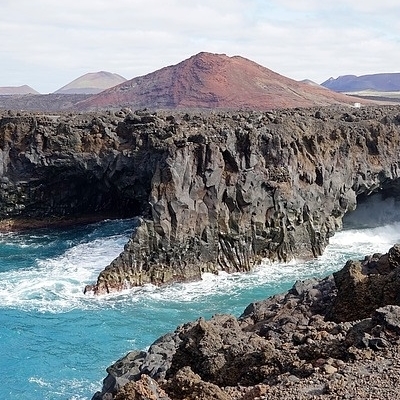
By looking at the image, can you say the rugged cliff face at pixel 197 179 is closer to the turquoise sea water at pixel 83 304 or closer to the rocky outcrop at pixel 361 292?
the turquoise sea water at pixel 83 304

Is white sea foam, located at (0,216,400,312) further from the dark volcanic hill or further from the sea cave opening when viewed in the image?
the dark volcanic hill

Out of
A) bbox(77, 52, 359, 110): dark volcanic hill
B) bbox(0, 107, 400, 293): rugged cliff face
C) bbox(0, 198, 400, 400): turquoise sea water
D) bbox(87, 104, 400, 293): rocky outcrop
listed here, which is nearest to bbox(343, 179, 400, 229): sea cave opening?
bbox(0, 107, 400, 293): rugged cliff face

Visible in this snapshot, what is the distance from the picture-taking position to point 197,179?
34719 millimetres

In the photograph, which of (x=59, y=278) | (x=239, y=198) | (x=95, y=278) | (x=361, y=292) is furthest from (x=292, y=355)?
(x=59, y=278)

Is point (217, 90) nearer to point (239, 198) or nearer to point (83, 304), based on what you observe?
point (239, 198)

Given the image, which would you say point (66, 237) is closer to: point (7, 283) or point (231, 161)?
point (7, 283)

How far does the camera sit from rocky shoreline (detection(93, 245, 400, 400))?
36.6 feet

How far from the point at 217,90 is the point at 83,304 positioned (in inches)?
2814

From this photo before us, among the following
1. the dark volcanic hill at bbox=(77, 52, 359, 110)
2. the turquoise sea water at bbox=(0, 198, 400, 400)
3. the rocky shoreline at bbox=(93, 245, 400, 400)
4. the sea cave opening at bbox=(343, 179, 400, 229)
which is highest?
the dark volcanic hill at bbox=(77, 52, 359, 110)

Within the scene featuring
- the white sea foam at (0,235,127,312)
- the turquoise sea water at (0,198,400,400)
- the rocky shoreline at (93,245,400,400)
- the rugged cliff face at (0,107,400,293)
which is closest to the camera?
the rocky shoreline at (93,245,400,400)

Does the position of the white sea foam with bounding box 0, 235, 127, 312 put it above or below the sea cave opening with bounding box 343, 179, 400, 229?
below

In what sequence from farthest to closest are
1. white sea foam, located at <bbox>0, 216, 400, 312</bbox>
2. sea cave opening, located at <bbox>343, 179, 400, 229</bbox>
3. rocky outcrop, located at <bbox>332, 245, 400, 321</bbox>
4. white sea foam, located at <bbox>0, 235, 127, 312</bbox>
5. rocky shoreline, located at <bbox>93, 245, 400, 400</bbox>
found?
sea cave opening, located at <bbox>343, 179, 400, 229</bbox>
white sea foam, located at <bbox>0, 216, 400, 312</bbox>
white sea foam, located at <bbox>0, 235, 127, 312</bbox>
rocky outcrop, located at <bbox>332, 245, 400, 321</bbox>
rocky shoreline, located at <bbox>93, 245, 400, 400</bbox>

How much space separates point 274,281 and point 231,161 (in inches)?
307

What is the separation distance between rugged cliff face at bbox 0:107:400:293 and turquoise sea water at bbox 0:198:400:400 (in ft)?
5.54
